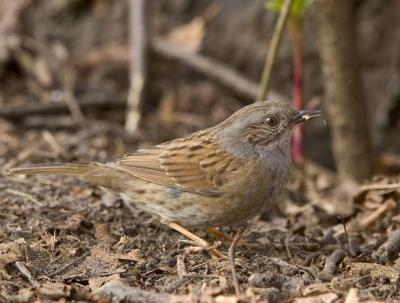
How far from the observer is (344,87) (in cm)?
691

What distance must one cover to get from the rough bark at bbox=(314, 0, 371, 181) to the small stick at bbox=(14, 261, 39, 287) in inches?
139

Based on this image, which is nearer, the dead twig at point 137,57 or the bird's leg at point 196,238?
the bird's leg at point 196,238

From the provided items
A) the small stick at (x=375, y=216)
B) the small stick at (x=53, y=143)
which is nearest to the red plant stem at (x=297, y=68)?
the small stick at (x=375, y=216)

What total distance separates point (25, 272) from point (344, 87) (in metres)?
3.61

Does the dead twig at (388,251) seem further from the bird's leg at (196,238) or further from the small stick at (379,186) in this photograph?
the bird's leg at (196,238)

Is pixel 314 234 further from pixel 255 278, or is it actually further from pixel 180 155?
pixel 255 278

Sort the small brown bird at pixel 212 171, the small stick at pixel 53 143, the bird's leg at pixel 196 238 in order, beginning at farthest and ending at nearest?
the small stick at pixel 53 143 → the small brown bird at pixel 212 171 → the bird's leg at pixel 196 238

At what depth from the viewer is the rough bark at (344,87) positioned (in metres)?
6.72

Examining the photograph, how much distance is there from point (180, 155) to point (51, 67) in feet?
11.5

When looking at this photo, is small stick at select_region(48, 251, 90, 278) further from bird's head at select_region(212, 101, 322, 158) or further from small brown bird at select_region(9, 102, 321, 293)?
bird's head at select_region(212, 101, 322, 158)

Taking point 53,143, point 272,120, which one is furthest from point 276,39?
point 53,143

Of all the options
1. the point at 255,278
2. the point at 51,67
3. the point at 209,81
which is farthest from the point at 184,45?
the point at 255,278

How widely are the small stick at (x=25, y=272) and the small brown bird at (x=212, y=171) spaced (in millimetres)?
1233

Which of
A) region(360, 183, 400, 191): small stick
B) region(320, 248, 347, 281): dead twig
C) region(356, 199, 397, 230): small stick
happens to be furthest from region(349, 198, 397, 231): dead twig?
region(320, 248, 347, 281): dead twig
